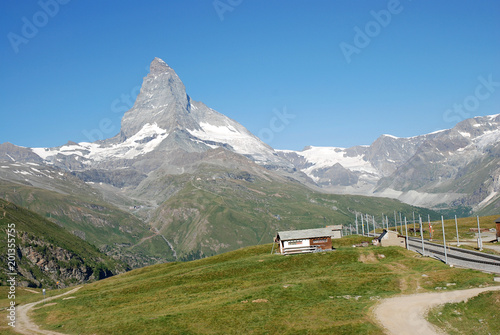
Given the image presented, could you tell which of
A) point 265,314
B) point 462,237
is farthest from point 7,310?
point 462,237

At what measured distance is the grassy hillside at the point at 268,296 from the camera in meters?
64.2

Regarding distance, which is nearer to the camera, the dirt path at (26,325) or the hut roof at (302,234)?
the dirt path at (26,325)

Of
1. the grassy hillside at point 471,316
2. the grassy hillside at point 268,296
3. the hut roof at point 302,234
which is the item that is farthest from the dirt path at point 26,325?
the hut roof at point 302,234

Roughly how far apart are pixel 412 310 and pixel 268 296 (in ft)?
75.9

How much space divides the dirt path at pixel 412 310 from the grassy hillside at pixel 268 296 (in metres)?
1.94

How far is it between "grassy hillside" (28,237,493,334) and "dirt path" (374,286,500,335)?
76.3 inches

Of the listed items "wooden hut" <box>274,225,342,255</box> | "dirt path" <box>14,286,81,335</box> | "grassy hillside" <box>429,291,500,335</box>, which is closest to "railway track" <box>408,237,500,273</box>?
"grassy hillside" <box>429,291,500,335</box>

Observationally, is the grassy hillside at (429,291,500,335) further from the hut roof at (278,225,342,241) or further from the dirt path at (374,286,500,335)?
the hut roof at (278,225,342,241)

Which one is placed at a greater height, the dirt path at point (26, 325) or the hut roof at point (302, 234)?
the hut roof at point (302, 234)

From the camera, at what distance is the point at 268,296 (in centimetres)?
7812

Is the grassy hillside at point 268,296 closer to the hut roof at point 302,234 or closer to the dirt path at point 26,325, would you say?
the dirt path at point 26,325

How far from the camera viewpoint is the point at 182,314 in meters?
71.6

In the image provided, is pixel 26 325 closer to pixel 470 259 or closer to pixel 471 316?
pixel 471 316

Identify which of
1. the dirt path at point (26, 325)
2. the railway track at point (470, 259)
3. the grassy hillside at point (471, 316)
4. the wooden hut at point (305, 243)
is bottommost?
the dirt path at point (26, 325)
